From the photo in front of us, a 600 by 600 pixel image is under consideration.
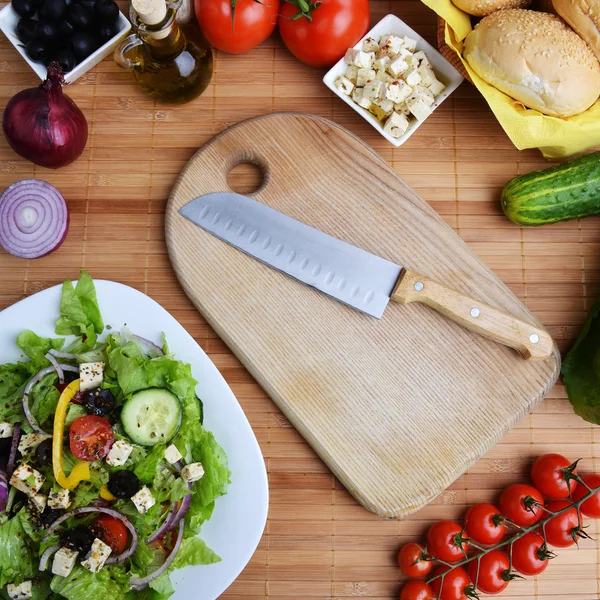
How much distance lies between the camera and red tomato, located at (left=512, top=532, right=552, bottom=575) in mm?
1554

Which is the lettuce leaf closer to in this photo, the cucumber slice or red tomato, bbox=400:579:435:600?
red tomato, bbox=400:579:435:600

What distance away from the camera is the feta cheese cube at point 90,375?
1.47m

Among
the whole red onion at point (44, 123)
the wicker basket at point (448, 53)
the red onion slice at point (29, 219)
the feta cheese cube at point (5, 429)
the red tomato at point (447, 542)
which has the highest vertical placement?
the wicker basket at point (448, 53)

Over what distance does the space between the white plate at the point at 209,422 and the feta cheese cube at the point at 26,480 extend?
0.30 meters

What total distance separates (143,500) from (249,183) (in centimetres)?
87

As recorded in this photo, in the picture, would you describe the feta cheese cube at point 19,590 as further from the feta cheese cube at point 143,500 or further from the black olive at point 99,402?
the black olive at point 99,402

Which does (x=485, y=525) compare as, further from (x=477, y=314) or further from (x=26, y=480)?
(x=26, y=480)

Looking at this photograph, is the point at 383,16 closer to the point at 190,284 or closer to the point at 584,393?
the point at 190,284

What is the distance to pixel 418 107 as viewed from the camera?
1559 millimetres

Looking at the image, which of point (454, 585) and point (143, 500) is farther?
point (454, 585)

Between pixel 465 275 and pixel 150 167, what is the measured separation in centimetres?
91

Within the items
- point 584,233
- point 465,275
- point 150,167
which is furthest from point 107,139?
point 584,233

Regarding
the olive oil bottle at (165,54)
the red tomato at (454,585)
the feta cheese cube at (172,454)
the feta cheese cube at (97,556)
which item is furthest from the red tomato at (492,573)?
the olive oil bottle at (165,54)

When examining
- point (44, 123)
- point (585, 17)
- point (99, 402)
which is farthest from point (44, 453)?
point (585, 17)
